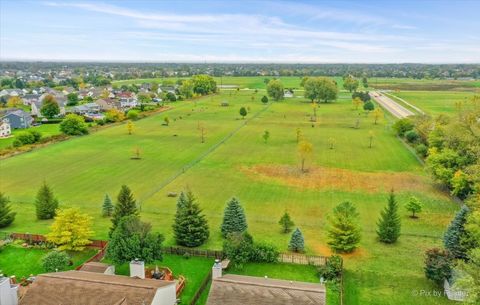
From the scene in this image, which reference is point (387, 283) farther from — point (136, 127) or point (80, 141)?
point (136, 127)

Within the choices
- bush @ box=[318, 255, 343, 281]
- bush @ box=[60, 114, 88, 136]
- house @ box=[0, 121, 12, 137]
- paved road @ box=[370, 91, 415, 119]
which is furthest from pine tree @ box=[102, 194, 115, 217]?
paved road @ box=[370, 91, 415, 119]

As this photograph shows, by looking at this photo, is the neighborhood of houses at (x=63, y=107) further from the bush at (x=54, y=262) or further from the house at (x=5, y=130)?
the bush at (x=54, y=262)

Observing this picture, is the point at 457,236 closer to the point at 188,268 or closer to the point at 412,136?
the point at 188,268

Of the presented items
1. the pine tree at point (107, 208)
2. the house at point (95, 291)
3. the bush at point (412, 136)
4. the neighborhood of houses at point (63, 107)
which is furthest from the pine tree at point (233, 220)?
the neighborhood of houses at point (63, 107)

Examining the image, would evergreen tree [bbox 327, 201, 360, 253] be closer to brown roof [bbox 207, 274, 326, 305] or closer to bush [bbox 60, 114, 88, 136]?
brown roof [bbox 207, 274, 326, 305]

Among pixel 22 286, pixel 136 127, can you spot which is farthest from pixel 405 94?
pixel 22 286

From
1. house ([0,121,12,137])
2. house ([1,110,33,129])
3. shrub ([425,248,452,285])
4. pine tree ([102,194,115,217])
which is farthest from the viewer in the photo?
house ([1,110,33,129])
